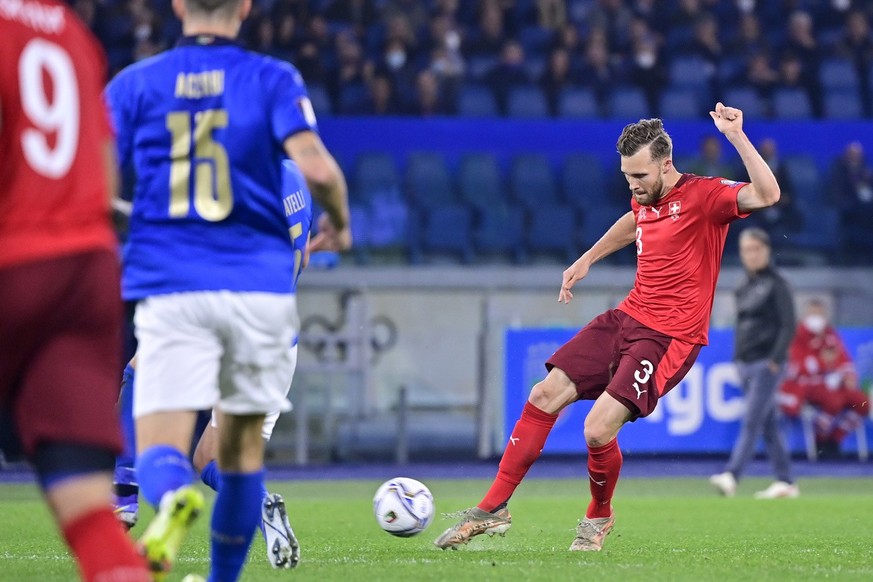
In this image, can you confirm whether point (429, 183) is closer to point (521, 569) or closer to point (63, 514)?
point (521, 569)

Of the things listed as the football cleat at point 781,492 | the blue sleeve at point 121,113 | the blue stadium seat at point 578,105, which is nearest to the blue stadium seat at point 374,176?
the blue stadium seat at point 578,105

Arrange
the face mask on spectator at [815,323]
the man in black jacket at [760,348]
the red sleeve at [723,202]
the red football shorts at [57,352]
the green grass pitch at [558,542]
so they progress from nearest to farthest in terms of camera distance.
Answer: the red football shorts at [57,352], the green grass pitch at [558,542], the red sleeve at [723,202], the man in black jacket at [760,348], the face mask on spectator at [815,323]

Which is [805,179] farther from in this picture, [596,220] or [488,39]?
[488,39]

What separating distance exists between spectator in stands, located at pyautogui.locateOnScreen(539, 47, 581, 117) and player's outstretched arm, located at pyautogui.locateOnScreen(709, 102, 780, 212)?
11.8 metres

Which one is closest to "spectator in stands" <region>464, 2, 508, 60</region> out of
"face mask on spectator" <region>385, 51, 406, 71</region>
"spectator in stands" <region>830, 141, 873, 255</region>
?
"face mask on spectator" <region>385, 51, 406, 71</region>

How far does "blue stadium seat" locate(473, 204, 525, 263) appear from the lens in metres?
16.7

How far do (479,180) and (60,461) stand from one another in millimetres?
14273

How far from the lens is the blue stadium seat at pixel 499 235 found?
16.7m

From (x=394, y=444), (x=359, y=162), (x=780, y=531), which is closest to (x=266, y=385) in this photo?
(x=780, y=531)

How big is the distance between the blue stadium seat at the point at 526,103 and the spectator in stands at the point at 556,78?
0.09m

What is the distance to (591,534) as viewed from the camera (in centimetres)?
673

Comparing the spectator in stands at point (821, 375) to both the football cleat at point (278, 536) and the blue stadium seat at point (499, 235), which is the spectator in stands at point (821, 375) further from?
the football cleat at point (278, 536)

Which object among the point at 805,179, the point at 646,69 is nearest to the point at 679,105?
the point at 646,69

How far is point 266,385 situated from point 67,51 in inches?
53.8
